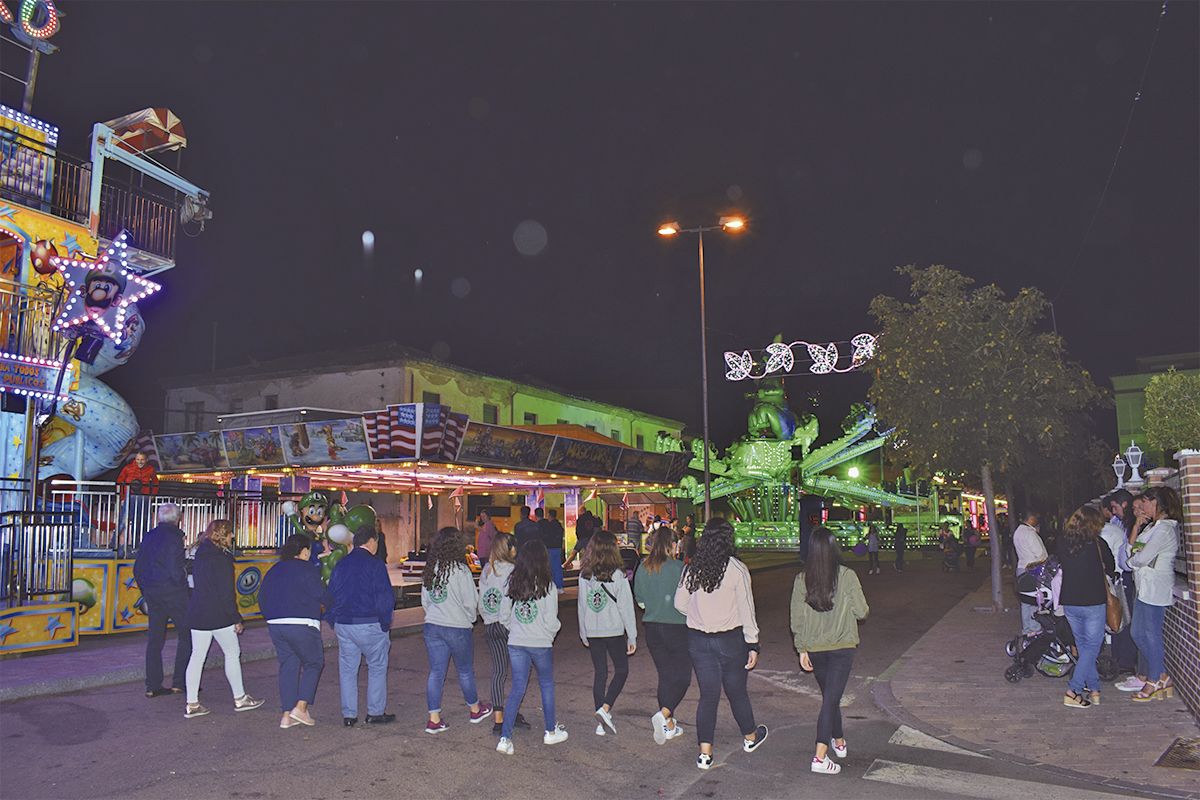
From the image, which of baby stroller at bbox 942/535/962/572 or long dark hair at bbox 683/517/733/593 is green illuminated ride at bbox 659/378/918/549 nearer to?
baby stroller at bbox 942/535/962/572

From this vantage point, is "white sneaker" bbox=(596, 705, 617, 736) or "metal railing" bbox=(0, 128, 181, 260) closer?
"white sneaker" bbox=(596, 705, 617, 736)

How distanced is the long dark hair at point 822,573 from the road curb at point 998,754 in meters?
1.96

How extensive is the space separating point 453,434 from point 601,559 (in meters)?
14.2

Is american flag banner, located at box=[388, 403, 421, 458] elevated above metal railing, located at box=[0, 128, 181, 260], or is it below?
below

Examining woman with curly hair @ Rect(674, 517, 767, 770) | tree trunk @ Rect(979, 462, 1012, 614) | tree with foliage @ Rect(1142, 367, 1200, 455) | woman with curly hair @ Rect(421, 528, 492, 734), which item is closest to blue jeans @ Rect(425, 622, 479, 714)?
woman with curly hair @ Rect(421, 528, 492, 734)

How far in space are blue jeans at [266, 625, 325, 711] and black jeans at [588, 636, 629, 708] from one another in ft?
7.72

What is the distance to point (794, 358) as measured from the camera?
31.5 metres

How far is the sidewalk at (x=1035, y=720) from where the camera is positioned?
6.58 m

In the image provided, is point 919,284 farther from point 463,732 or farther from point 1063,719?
point 463,732

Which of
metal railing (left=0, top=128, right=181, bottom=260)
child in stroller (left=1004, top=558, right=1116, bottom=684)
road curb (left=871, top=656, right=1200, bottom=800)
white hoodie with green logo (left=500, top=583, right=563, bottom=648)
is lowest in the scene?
road curb (left=871, top=656, right=1200, bottom=800)

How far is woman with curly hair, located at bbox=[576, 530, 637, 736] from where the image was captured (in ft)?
24.8

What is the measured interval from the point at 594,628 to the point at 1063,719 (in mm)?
4250

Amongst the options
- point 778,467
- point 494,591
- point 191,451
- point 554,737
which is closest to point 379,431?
point 191,451

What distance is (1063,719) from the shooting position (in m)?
8.05
